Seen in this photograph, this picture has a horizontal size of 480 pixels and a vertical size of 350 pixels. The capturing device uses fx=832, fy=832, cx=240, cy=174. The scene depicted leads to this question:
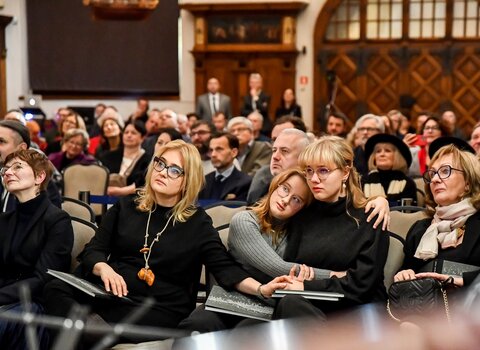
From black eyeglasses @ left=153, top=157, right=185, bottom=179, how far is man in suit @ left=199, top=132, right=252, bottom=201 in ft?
8.09

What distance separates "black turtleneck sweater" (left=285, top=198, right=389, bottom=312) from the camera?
11.3 ft

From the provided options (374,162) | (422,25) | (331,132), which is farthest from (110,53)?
(374,162)

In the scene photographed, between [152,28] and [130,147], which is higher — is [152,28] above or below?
above

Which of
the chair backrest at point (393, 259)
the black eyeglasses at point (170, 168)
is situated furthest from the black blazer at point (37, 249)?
the chair backrest at point (393, 259)

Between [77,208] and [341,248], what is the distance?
2.21 m

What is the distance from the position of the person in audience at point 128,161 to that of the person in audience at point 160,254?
3590 millimetres

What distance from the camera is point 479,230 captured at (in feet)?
11.8

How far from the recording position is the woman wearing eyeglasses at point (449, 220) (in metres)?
3.61

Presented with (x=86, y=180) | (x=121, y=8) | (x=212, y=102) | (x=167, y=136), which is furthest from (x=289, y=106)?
(x=86, y=180)

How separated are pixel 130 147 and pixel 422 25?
9.99 m

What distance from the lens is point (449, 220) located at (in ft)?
12.3

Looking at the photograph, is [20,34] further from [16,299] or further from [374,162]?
[16,299]

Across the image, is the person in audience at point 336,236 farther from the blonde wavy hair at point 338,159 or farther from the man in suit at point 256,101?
the man in suit at point 256,101

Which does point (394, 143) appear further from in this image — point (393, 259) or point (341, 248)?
point (341, 248)
